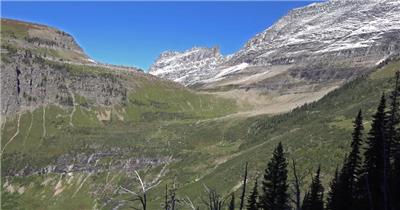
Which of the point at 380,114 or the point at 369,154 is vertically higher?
the point at 380,114

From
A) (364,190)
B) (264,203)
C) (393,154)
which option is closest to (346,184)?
(364,190)

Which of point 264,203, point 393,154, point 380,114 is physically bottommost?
point 264,203

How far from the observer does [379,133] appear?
281 ft

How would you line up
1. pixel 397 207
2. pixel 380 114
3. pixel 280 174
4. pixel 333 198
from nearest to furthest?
pixel 397 207 → pixel 380 114 → pixel 333 198 → pixel 280 174

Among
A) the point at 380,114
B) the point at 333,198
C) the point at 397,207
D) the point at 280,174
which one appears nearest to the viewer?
the point at 397,207

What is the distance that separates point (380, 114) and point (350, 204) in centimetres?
1530

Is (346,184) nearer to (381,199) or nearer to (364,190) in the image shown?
(364,190)

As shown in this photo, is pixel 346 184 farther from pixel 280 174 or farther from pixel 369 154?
pixel 280 174

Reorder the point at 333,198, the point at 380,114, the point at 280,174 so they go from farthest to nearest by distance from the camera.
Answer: the point at 280,174 < the point at 333,198 < the point at 380,114

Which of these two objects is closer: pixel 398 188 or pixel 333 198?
pixel 398 188

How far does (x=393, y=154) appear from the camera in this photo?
88.3 metres

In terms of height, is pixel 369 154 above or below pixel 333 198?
above

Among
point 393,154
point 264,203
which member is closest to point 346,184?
point 393,154

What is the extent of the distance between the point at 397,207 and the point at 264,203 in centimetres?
2736
